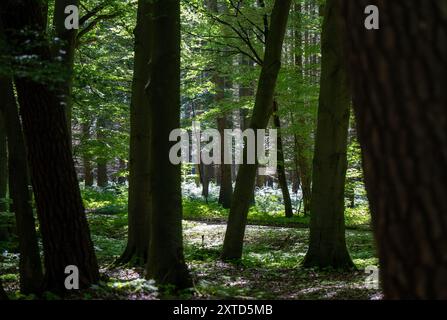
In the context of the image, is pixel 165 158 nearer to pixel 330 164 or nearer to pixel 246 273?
pixel 246 273

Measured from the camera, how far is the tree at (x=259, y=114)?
1138cm

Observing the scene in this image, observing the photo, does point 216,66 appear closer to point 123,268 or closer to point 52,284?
point 123,268

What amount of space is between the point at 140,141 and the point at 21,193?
4.11m

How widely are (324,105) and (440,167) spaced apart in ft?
27.0

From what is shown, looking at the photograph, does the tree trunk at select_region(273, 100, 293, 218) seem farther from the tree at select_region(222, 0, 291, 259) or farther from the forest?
the tree at select_region(222, 0, 291, 259)

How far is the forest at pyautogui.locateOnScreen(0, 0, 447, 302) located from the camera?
2.33m

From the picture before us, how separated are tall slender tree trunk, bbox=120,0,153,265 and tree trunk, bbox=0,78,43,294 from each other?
368 cm

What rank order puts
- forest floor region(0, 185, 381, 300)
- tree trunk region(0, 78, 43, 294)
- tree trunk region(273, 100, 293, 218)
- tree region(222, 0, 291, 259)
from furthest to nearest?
tree trunk region(273, 100, 293, 218) < tree region(222, 0, 291, 259) < forest floor region(0, 185, 381, 300) < tree trunk region(0, 78, 43, 294)

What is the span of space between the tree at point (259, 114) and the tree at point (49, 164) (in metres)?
4.96

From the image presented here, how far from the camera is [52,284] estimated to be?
22.3 ft

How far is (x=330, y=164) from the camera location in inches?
407

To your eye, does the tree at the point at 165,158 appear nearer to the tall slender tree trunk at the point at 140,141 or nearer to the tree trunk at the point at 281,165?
the tall slender tree trunk at the point at 140,141

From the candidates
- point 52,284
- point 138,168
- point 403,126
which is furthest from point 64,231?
point 403,126

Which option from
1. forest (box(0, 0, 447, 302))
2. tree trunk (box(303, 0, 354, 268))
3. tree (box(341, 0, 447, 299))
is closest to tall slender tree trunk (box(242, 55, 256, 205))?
forest (box(0, 0, 447, 302))
